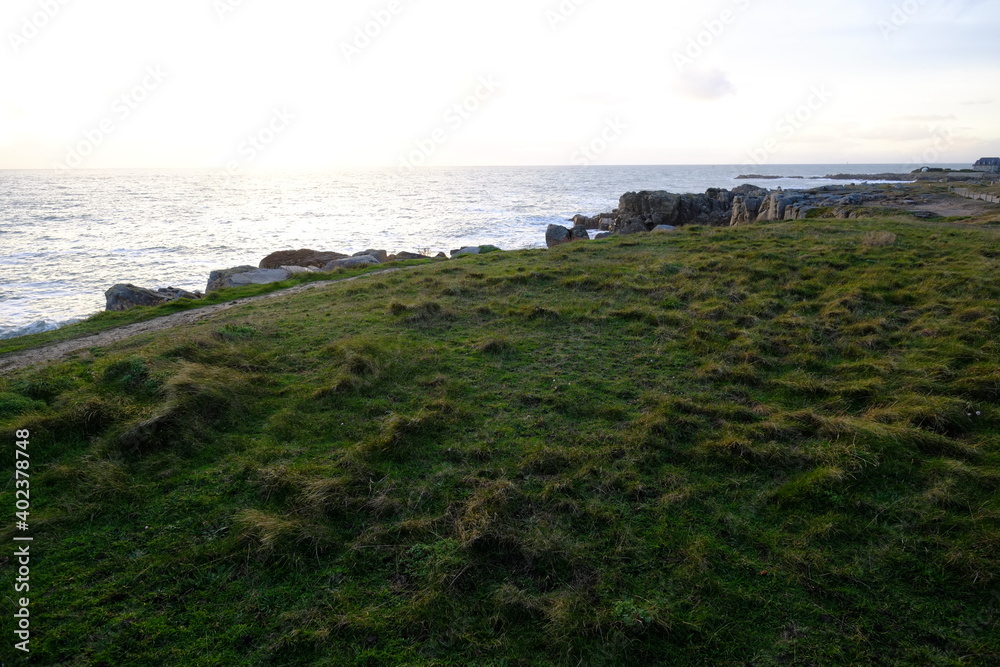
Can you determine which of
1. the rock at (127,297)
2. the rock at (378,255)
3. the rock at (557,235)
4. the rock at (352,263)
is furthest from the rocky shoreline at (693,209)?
the rock at (127,297)

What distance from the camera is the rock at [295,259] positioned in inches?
1195

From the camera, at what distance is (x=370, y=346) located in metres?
9.59

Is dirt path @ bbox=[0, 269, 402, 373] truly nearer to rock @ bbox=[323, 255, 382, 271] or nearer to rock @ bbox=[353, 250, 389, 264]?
rock @ bbox=[323, 255, 382, 271]

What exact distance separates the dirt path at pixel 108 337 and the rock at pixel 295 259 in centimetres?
1205

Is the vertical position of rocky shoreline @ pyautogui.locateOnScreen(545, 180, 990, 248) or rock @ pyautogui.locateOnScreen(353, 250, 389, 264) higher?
rocky shoreline @ pyautogui.locateOnScreen(545, 180, 990, 248)

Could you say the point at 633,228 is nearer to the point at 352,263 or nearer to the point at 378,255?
the point at 378,255

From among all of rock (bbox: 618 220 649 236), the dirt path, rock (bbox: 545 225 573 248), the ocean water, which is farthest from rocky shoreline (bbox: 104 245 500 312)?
rock (bbox: 618 220 649 236)

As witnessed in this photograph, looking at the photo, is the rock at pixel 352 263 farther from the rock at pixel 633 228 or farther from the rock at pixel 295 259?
the rock at pixel 633 228

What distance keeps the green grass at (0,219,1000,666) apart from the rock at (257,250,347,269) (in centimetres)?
2042

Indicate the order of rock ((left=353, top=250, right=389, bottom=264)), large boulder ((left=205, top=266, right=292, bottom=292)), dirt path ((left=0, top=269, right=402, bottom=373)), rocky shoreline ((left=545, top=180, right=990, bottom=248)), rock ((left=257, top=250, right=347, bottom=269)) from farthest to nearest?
rocky shoreline ((left=545, top=180, right=990, bottom=248)) < rock ((left=257, top=250, right=347, bottom=269)) < rock ((left=353, top=250, right=389, bottom=264)) < large boulder ((left=205, top=266, right=292, bottom=292)) < dirt path ((left=0, top=269, right=402, bottom=373))

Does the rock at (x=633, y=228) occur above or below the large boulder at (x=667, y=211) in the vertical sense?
below

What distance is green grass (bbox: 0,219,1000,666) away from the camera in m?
3.90

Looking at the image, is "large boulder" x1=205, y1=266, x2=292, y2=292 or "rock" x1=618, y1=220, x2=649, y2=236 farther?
"rock" x1=618, y1=220, x2=649, y2=236

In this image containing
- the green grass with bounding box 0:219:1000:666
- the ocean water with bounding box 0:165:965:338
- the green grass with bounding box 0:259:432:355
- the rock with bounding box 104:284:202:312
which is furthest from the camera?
the ocean water with bounding box 0:165:965:338
